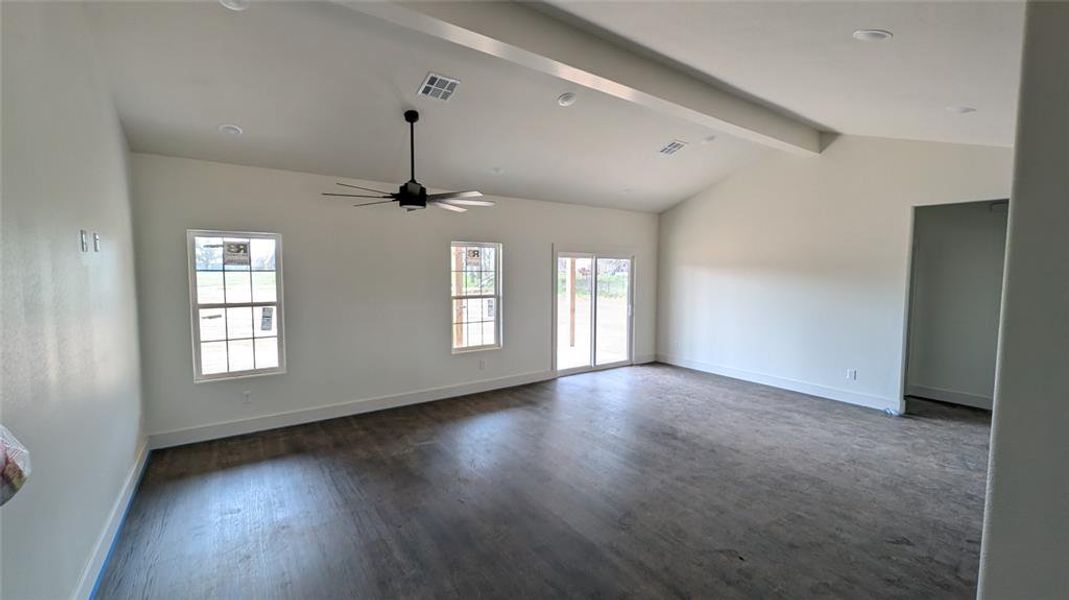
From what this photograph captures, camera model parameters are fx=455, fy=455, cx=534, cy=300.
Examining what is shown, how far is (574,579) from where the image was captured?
253 cm

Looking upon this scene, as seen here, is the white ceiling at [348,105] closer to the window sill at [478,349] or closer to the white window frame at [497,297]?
the white window frame at [497,297]

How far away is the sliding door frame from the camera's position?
278 inches

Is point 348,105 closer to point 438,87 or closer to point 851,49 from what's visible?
point 438,87

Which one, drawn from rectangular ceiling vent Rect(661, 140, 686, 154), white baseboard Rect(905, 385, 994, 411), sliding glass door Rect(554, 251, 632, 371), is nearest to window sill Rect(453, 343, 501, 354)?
sliding glass door Rect(554, 251, 632, 371)

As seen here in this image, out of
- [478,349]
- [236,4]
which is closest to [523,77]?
[236,4]

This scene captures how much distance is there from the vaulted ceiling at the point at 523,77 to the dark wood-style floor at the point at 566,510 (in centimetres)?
290

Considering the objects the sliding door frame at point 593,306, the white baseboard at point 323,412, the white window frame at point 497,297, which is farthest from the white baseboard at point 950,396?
the white window frame at point 497,297

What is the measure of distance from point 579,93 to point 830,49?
2017 mm

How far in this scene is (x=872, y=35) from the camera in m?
2.55

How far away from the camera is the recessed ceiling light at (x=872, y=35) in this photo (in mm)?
2508

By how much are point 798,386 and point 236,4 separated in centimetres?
723

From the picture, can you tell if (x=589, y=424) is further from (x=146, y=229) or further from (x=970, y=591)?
(x=146, y=229)

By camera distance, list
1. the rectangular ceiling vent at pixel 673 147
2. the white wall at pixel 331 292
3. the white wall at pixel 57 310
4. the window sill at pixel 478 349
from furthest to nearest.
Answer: the window sill at pixel 478 349, the rectangular ceiling vent at pixel 673 147, the white wall at pixel 331 292, the white wall at pixel 57 310

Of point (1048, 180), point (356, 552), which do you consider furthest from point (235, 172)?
point (1048, 180)
